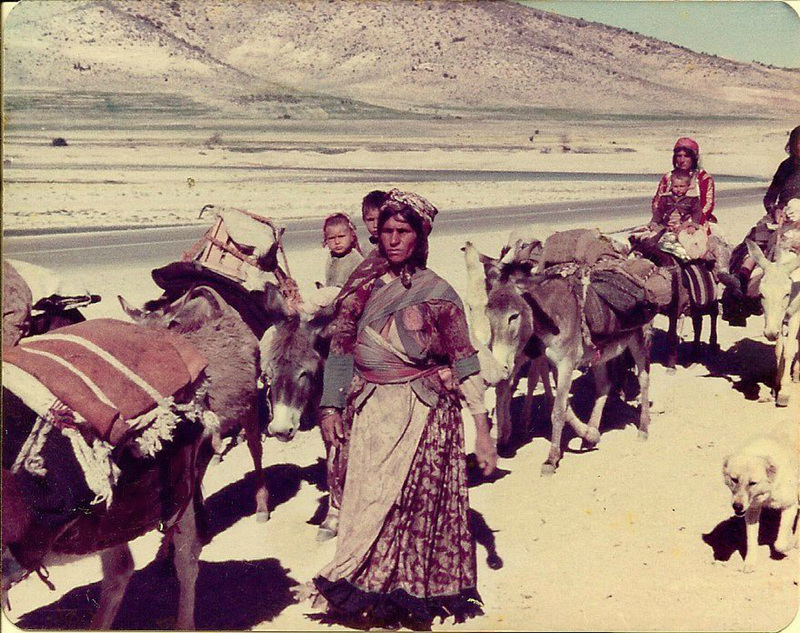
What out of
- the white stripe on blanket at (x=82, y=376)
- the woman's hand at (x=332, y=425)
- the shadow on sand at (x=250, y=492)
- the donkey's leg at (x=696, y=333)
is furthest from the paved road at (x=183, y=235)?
the woman's hand at (x=332, y=425)

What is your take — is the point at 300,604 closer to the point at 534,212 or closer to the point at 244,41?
the point at 534,212

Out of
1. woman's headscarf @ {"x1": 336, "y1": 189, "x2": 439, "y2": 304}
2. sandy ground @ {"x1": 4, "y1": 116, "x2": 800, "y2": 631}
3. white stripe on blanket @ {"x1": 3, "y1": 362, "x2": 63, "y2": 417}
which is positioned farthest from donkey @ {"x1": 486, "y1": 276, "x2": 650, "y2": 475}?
white stripe on blanket @ {"x1": 3, "y1": 362, "x2": 63, "y2": 417}

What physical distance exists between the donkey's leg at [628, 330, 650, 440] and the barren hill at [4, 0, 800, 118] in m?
52.8

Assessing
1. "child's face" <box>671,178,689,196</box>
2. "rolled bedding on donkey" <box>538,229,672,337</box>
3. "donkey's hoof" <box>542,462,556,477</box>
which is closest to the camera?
"donkey's hoof" <box>542,462,556,477</box>

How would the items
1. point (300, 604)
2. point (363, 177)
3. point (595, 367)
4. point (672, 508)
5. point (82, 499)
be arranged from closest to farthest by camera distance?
point (82, 499)
point (300, 604)
point (672, 508)
point (595, 367)
point (363, 177)

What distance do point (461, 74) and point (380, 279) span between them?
2637 inches

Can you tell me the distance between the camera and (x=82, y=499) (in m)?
5.26

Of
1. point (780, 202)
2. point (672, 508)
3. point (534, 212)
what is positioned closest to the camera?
point (672, 508)

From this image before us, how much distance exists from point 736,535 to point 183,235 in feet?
54.8

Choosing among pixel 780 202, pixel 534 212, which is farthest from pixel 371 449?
pixel 534 212

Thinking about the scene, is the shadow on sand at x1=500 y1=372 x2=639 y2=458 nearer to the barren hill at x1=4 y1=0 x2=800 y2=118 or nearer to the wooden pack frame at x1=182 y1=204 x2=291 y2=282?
the wooden pack frame at x1=182 y1=204 x2=291 y2=282

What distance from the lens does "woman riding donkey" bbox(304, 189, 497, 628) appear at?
5645 mm

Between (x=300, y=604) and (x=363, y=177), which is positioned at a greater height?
(x=363, y=177)

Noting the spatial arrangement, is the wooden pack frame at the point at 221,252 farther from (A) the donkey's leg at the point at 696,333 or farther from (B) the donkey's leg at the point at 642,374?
(A) the donkey's leg at the point at 696,333
